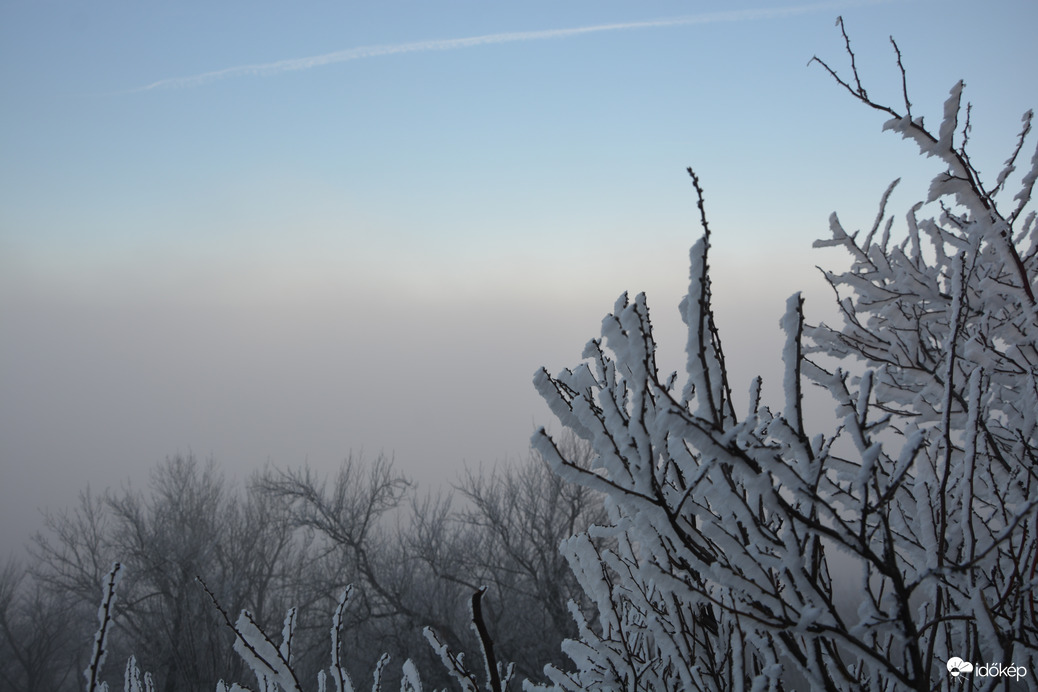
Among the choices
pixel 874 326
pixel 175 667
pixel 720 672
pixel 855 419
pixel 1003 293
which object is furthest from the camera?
pixel 175 667

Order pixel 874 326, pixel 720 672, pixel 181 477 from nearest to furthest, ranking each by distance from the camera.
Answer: pixel 720 672, pixel 874 326, pixel 181 477

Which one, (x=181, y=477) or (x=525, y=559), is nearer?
(x=525, y=559)

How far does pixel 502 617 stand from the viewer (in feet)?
57.3

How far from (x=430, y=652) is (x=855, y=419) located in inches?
676

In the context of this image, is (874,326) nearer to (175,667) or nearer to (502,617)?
(502,617)

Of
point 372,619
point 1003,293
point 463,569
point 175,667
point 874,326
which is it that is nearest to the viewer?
point 1003,293

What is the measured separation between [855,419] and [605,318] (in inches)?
21.0

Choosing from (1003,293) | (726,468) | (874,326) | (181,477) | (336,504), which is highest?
(181,477)

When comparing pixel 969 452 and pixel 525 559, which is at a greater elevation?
pixel 525 559

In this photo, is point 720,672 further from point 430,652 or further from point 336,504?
point 336,504

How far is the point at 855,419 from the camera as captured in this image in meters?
1.20

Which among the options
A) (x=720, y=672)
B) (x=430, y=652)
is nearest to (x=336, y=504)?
(x=430, y=652)

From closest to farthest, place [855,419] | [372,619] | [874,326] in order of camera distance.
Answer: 1. [855,419]
2. [874,326]
3. [372,619]

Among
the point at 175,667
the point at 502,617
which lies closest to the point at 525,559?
the point at 502,617
